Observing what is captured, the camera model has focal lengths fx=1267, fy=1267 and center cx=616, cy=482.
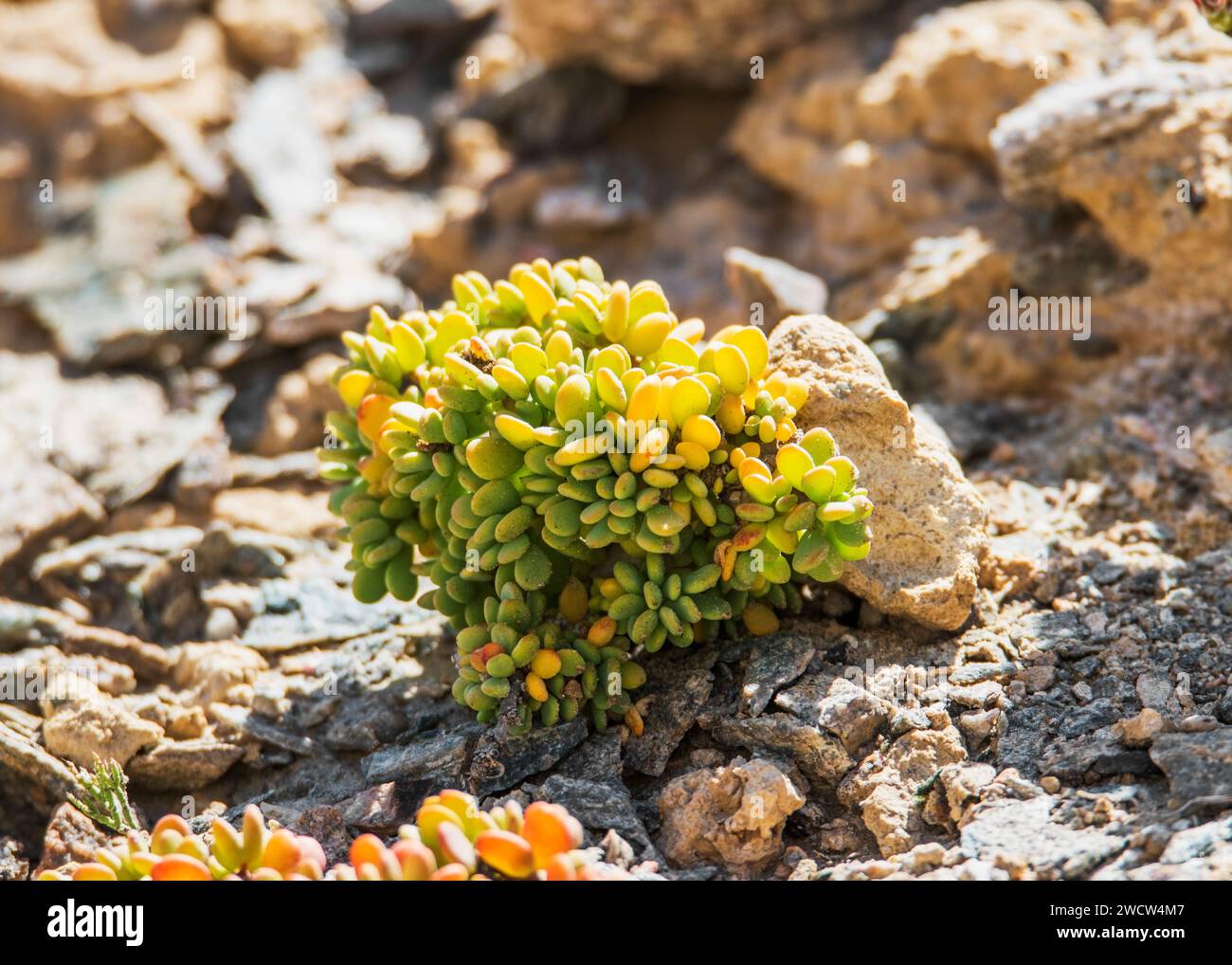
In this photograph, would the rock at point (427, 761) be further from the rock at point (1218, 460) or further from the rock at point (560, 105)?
the rock at point (560, 105)

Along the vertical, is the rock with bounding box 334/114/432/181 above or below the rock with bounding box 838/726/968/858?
above

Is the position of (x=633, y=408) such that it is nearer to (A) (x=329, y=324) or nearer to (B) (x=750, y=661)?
(B) (x=750, y=661)

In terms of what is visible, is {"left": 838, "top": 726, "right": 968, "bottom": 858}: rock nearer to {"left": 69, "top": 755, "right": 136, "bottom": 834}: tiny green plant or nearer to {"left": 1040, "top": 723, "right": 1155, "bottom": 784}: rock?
{"left": 1040, "top": 723, "right": 1155, "bottom": 784}: rock

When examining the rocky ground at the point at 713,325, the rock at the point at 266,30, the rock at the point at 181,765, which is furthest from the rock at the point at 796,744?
the rock at the point at 266,30

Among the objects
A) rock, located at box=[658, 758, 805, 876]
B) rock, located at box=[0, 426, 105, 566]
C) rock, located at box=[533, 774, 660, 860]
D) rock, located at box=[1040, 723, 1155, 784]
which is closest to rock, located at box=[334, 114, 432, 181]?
rock, located at box=[0, 426, 105, 566]

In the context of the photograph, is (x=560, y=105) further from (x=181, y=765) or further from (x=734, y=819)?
(x=734, y=819)

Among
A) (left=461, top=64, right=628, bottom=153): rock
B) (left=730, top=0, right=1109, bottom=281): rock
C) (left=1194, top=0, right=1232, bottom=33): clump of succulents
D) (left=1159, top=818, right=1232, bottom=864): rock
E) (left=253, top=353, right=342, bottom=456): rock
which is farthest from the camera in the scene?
(left=461, top=64, right=628, bottom=153): rock
